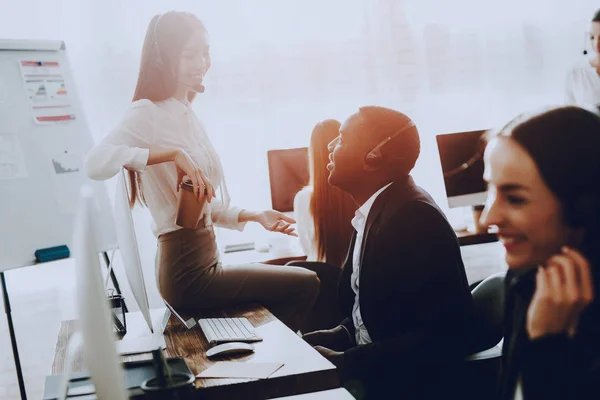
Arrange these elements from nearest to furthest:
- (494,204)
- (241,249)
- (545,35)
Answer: (494,204) → (241,249) → (545,35)

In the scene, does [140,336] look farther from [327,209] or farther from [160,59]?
[160,59]

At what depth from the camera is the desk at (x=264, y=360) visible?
4.18ft

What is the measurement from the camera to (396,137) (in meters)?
1.68

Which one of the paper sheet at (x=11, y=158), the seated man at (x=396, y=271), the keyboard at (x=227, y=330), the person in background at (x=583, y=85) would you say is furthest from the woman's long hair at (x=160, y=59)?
the person in background at (x=583, y=85)

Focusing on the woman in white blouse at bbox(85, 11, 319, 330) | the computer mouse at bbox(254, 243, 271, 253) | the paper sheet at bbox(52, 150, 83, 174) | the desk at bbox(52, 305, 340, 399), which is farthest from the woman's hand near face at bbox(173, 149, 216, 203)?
the computer mouse at bbox(254, 243, 271, 253)

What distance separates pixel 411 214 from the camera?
1559 mm

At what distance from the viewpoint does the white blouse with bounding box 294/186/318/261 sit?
8.66ft

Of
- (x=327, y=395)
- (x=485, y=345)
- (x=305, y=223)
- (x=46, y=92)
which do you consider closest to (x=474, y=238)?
(x=305, y=223)

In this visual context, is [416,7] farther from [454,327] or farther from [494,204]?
[494,204]

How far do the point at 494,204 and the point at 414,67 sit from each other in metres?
3.20

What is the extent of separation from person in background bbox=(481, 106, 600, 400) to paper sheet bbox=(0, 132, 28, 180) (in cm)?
218

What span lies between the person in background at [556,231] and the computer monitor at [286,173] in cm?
224

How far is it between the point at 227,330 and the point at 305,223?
1.06 m

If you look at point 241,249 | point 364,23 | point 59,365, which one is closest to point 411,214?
point 59,365
